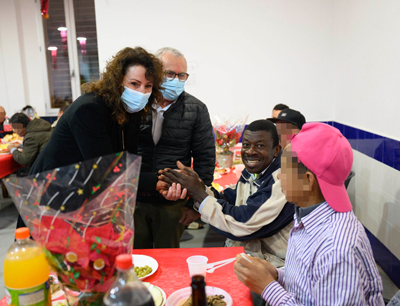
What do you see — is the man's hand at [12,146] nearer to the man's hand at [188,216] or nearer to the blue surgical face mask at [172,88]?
the blue surgical face mask at [172,88]

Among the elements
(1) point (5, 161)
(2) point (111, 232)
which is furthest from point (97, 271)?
(1) point (5, 161)

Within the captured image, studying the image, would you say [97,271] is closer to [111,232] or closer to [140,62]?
[111,232]

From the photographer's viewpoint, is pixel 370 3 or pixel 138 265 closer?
pixel 138 265

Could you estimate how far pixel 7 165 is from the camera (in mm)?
4449

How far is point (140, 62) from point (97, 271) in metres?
1.13

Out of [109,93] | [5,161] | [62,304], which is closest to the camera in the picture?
[62,304]

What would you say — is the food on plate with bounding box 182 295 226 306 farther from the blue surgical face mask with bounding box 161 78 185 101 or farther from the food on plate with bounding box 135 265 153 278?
the blue surgical face mask with bounding box 161 78 185 101

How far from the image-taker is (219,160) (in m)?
3.40

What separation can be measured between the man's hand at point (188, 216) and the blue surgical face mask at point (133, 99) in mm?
740

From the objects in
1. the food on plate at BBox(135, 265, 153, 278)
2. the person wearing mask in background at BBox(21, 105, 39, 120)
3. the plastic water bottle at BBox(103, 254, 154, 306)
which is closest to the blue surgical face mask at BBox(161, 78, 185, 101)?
the food on plate at BBox(135, 265, 153, 278)

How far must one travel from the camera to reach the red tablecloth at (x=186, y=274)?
1.20 m

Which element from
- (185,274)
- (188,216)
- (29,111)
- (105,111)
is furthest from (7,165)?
(185,274)

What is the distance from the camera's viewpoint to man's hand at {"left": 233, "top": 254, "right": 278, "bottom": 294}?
3.78ft

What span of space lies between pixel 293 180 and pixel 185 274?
59 centimetres
